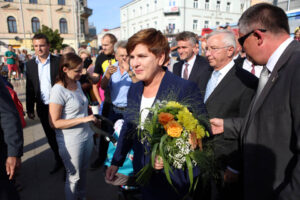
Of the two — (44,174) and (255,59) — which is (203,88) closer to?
(255,59)

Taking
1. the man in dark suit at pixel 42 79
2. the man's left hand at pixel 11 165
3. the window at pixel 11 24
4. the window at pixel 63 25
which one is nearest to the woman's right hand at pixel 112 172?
the man's left hand at pixel 11 165

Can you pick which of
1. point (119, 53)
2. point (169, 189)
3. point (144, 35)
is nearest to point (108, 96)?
point (119, 53)

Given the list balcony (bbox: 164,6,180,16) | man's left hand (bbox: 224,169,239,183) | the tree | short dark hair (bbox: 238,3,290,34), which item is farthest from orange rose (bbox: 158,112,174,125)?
balcony (bbox: 164,6,180,16)

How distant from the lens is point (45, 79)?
11.6 feet

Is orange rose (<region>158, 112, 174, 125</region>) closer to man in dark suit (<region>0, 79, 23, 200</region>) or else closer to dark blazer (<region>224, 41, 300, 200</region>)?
dark blazer (<region>224, 41, 300, 200</region>)

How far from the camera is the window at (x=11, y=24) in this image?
34094 millimetres

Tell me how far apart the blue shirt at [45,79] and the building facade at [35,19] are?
3601 cm

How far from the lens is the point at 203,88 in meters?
2.81

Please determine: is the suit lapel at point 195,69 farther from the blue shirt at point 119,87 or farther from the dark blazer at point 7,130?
the dark blazer at point 7,130

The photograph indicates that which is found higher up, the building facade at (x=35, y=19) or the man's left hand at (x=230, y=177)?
the building facade at (x=35, y=19)

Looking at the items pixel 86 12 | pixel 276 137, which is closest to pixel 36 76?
pixel 276 137

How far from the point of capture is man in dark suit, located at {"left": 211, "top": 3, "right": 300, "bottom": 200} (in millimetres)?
1136

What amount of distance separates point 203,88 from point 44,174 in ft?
10.8

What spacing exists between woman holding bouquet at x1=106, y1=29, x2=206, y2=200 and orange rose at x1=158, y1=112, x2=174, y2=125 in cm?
26
